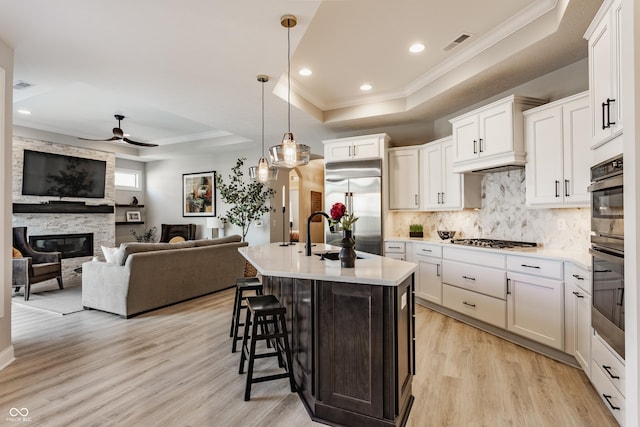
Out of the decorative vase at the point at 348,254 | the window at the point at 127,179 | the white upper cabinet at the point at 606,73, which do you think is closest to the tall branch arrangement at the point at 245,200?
the window at the point at 127,179

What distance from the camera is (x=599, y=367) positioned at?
215 cm

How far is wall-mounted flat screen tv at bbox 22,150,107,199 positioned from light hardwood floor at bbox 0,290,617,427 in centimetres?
386

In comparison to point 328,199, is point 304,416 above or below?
below

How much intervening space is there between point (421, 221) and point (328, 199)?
1.51m

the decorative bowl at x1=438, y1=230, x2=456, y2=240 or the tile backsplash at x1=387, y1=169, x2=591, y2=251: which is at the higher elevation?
Result: the tile backsplash at x1=387, y1=169, x2=591, y2=251

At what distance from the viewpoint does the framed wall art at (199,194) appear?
7969 mm

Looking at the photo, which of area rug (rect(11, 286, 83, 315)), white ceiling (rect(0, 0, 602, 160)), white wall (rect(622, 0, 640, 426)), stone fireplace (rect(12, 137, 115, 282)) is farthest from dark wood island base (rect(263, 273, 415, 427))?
stone fireplace (rect(12, 137, 115, 282))

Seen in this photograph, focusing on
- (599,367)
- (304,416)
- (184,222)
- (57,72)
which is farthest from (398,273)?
(184,222)

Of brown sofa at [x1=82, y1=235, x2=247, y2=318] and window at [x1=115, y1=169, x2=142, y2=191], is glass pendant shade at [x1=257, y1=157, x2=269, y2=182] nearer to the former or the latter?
brown sofa at [x1=82, y1=235, x2=247, y2=318]

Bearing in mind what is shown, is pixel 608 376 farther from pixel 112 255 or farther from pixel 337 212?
pixel 112 255

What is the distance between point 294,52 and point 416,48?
4.17ft

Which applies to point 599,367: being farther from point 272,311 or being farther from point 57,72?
point 57,72

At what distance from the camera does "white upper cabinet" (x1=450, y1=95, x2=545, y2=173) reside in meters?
3.32

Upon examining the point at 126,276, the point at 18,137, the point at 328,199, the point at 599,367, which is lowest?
the point at 599,367
